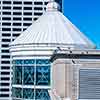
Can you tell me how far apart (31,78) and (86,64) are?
71.4 feet

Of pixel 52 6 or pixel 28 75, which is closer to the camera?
pixel 28 75

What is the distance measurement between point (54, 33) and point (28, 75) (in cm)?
705

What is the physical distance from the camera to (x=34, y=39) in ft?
181

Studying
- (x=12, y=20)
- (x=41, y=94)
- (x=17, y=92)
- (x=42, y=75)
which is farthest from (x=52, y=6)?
(x=12, y=20)

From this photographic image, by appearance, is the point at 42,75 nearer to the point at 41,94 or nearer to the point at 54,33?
the point at 41,94

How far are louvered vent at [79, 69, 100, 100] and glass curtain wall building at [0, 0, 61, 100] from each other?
74.5 meters

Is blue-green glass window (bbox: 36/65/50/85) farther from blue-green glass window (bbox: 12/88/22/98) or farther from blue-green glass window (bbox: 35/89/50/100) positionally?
blue-green glass window (bbox: 12/88/22/98)

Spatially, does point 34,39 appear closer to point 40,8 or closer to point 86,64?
point 86,64

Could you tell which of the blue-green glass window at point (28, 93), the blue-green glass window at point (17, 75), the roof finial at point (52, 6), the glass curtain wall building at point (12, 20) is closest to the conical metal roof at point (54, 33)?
the roof finial at point (52, 6)

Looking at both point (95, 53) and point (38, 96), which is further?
point (38, 96)

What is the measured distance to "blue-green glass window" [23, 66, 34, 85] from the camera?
178ft

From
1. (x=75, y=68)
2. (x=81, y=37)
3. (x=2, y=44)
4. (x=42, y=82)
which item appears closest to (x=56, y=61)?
(x=75, y=68)

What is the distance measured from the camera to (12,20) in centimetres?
10812

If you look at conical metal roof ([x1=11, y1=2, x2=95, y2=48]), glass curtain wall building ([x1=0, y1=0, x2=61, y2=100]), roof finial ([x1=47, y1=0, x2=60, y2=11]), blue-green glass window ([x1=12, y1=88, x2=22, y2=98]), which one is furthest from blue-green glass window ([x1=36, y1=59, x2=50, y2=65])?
glass curtain wall building ([x1=0, y1=0, x2=61, y2=100])
